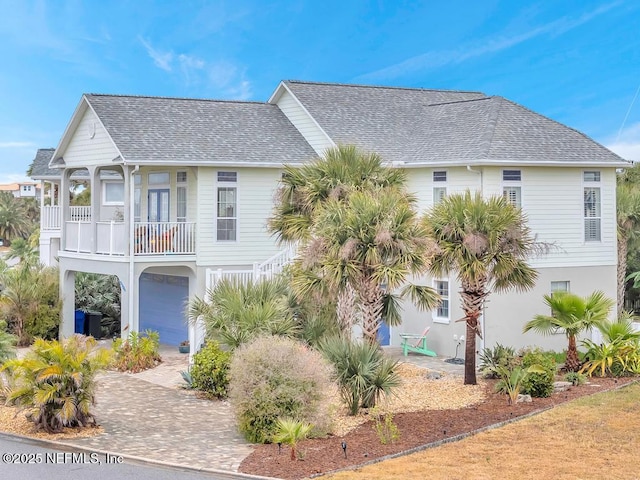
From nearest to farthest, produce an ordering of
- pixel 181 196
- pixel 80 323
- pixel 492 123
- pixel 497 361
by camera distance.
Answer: pixel 497 361
pixel 492 123
pixel 181 196
pixel 80 323

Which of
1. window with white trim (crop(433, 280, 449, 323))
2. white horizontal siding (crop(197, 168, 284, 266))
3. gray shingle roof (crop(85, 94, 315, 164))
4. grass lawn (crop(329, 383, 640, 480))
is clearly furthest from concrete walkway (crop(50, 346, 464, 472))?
gray shingle roof (crop(85, 94, 315, 164))

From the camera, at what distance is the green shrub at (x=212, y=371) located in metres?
18.2

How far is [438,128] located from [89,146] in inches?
440

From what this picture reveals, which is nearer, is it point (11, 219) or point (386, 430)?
point (386, 430)

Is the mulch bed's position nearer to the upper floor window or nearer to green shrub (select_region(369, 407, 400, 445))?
green shrub (select_region(369, 407, 400, 445))

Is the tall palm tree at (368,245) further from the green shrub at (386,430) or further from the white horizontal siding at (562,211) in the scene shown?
the white horizontal siding at (562,211)

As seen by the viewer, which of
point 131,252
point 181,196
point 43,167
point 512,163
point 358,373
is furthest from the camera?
point 43,167

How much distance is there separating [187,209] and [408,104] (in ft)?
31.1

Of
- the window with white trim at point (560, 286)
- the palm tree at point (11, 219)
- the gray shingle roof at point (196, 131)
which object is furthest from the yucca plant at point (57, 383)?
the palm tree at point (11, 219)

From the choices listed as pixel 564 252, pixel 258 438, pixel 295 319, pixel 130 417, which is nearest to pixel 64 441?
pixel 130 417

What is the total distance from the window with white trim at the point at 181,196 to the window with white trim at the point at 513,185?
9.78 metres

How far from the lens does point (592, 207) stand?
2467cm


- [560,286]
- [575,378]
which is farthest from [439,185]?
[575,378]

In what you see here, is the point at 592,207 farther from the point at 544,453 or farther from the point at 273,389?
the point at 273,389
